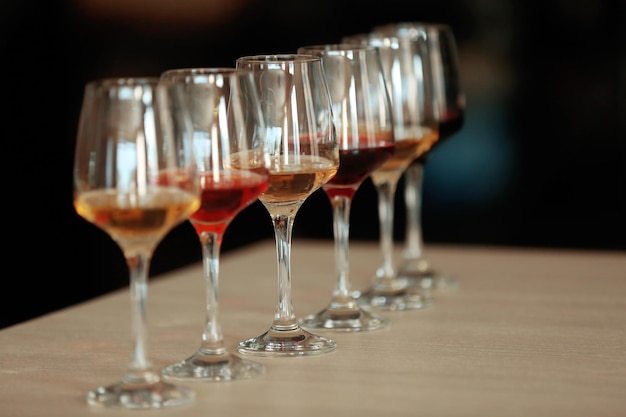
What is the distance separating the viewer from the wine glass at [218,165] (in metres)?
1.10

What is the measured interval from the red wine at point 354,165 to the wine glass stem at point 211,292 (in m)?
0.26

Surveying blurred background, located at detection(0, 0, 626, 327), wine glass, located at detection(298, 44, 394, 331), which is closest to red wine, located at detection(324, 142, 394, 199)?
wine glass, located at detection(298, 44, 394, 331)

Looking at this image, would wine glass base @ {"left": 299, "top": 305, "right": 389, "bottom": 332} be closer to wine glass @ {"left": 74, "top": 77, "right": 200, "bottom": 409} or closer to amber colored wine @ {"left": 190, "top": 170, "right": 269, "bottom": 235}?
amber colored wine @ {"left": 190, "top": 170, "right": 269, "bottom": 235}

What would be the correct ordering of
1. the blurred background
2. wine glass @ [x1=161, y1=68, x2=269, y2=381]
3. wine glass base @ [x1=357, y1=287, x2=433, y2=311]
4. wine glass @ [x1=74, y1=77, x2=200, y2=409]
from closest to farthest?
wine glass @ [x1=74, y1=77, x2=200, y2=409] → wine glass @ [x1=161, y1=68, x2=269, y2=381] → wine glass base @ [x1=357, y1=287, x2=433, y2=311] → the blurred background

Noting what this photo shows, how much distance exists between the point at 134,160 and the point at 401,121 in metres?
0.66

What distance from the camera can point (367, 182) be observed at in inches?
132

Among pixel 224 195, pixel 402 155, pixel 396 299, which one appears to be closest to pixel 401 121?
pixel 402 155

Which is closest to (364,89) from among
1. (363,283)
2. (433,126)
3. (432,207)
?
(433,126)

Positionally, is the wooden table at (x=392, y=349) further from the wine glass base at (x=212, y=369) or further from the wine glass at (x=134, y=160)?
the wine glass at (x=134, y=160)

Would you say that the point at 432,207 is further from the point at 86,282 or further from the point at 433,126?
the point at 433,126

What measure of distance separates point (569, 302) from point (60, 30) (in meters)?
2.39

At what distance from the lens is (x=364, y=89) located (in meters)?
1.37

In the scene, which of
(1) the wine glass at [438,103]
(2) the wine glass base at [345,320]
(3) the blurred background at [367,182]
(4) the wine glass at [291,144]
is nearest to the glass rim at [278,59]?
(4) the wine glass at [291,144]

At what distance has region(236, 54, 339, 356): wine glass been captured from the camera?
4.00 ft
